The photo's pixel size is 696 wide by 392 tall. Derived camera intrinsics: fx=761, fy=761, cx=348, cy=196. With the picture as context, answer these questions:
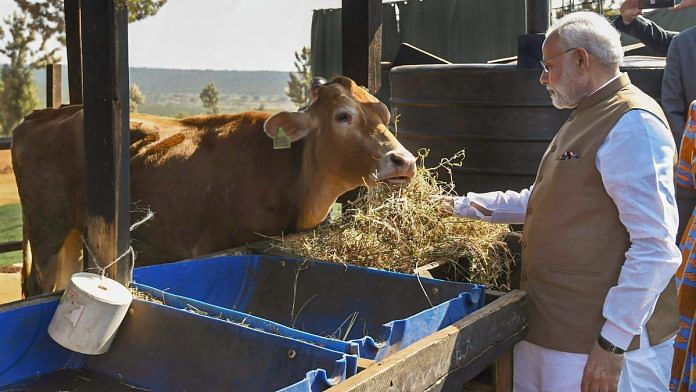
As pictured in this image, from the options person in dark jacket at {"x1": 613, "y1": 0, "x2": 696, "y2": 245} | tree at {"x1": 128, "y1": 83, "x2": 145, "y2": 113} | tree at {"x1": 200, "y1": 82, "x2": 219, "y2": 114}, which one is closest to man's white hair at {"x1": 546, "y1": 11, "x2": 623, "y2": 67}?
person in dark jacket at {"x1": 613, "y1": 0, "x2": 696, "y2": 245}

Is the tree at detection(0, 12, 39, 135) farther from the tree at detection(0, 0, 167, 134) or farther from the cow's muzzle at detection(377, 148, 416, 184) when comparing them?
the cow's muzzle at detection(377, 148, 416, 184)

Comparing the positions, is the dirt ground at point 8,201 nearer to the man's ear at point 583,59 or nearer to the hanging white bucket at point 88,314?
the hanging white bucket at point 88,314

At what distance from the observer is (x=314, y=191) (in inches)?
195

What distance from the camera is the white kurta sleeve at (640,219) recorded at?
8.23 feet

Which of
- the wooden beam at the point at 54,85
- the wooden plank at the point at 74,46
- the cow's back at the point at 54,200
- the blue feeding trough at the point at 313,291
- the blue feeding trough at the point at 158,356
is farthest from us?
the wooden beam at the point at 54,85

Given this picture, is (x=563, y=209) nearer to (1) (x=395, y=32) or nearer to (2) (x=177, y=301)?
(2) (x=177, y=301)

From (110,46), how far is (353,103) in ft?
7.18

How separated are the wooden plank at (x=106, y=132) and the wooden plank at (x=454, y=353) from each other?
1.28m

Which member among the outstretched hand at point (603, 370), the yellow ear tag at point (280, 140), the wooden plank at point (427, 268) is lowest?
the outstretched hand at point (603, 370)

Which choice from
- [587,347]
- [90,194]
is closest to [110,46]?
[90,194]

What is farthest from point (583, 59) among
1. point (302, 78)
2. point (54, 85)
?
point (302, 78)

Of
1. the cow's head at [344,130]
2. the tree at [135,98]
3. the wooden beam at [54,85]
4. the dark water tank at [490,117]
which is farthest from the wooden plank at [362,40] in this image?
the tree at [135,98]

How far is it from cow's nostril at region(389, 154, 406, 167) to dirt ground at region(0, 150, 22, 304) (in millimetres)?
4816

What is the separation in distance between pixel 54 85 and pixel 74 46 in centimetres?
188
